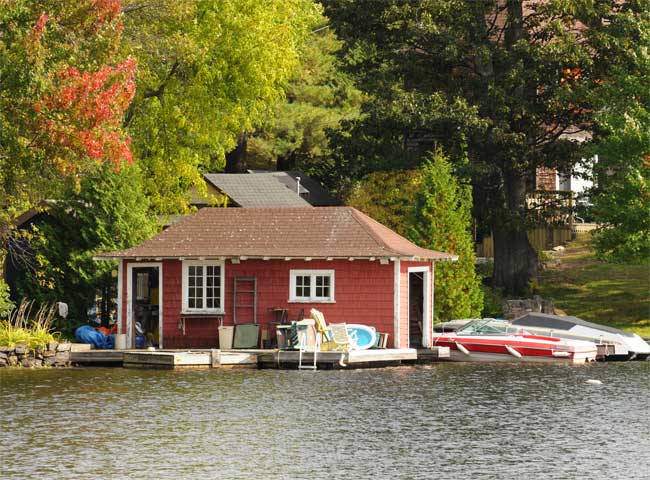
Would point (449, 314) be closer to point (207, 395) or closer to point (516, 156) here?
point (516, 156)

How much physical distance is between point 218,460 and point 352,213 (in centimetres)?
2074

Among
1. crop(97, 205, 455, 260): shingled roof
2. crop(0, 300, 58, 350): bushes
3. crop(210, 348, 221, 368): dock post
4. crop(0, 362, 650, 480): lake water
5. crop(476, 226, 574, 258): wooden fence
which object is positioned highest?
crop(476, 226, 574, 258): wooden fence

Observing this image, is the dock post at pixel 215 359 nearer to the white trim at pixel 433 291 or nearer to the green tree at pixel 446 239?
the white trim at pixel 433 291

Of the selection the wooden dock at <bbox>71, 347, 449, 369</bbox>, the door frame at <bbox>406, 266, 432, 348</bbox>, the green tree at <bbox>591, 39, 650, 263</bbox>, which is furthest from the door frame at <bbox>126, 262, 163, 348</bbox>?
the green tree at <bbox>591, 39, 650, 263</bbox>

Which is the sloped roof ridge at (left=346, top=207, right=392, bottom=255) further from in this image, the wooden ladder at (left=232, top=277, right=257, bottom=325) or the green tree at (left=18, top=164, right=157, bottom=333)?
the green tree at (left=18, top=164, right=157, bottom=333)

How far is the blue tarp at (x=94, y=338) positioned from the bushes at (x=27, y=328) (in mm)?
858

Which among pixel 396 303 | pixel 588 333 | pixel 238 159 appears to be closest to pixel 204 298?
pixel 396 303

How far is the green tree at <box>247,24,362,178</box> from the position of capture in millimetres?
71938

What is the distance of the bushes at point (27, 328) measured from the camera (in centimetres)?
4219

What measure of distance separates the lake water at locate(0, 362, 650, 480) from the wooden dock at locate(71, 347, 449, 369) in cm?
52

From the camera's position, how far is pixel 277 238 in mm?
45250

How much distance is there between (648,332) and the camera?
172 feet

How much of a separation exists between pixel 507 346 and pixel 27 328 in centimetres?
1546

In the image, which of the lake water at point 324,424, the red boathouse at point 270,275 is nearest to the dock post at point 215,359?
the lake water at point 324,424
